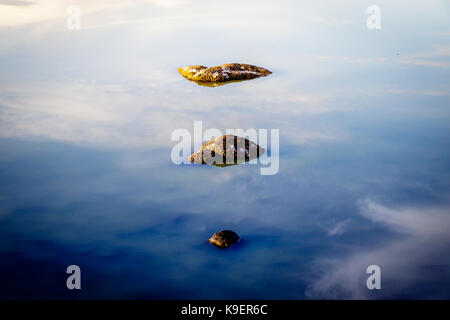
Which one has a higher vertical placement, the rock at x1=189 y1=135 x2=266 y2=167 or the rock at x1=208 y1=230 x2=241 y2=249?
the rock at x1=189 y1=135 x2=266 y2=167

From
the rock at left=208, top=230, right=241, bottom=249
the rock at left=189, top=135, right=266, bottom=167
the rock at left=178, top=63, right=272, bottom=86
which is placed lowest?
the rock at left=208, top=230, right=241, bottom=249

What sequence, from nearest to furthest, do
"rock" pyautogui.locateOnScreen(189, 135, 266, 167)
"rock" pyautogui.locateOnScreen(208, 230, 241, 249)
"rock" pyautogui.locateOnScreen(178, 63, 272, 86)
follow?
"rock" pyautogui.locateOnScreen(208, 230, 241, 249), "rock" pyautogui.locateOnScreen(189, 135, 266, 167), "rock" pyautogui.locateOnScreen(178, 63, 272, 86)

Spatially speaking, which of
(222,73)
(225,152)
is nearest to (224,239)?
(225,152)

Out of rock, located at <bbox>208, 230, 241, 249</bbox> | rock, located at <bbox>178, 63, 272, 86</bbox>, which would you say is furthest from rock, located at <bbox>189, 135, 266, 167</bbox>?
rock, located at <bbox>178, 63, 272, 86</bbox>

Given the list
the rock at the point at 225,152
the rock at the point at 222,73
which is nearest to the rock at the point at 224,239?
the rock at the point at 225,152

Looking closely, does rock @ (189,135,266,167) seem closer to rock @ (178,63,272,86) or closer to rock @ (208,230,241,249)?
rock @ (208,230,241,249)

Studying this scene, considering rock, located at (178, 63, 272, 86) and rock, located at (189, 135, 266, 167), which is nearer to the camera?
rock, located at (189, 135, 266, 167)

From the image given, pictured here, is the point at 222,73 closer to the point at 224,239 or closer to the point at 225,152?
the point at 225,152

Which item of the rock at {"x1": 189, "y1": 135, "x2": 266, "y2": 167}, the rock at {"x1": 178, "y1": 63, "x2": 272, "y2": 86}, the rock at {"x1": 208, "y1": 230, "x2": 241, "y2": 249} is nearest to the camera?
the rock at {"x1": 208, "y1": 230, "x2": 241, "y2": 249}

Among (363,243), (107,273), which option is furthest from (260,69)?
(107,273)
